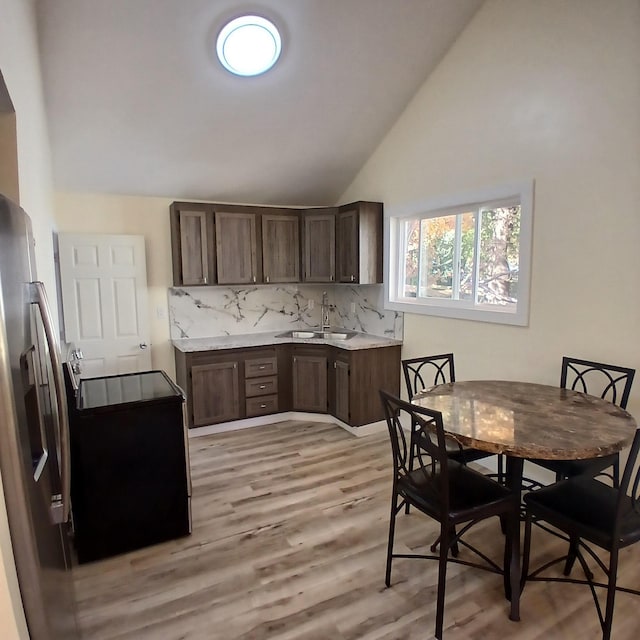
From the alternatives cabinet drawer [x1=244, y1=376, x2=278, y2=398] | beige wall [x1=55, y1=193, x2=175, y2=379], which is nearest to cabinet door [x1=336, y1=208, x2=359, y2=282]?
cabinet drawer [x1=244, y1=376, x2=278, y2=398]

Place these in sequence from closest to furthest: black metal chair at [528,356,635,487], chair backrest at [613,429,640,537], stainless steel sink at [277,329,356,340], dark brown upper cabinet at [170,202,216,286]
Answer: chair backrest at [613,429,640,537] → black metal chair at [528,356,635,487] → dark brown upper cabinet at [170,202,216,286] → stainless steel sink at [277,329,356,340]

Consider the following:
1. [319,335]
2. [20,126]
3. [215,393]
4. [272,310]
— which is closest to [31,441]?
[20,126]

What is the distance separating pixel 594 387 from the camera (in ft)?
8.92

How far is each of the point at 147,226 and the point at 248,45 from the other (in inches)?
79.5

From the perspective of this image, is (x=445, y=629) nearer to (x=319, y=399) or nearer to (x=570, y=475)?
(x=570, y=475)

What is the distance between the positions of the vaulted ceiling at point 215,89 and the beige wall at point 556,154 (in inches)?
19.5

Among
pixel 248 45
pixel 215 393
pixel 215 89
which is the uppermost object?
pixel 248 45

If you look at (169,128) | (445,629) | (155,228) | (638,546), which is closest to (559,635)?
(445,629)

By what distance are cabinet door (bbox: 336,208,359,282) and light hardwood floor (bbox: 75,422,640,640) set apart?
2.08m

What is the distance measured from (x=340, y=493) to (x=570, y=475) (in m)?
1.46

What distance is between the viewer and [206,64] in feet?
10.2

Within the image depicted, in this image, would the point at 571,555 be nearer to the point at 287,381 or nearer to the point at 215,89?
the point at 287,381

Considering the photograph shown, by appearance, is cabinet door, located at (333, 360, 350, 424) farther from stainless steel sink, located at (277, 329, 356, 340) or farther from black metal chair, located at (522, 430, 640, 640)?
black metal chair, located at (522, 430, 640, 640)

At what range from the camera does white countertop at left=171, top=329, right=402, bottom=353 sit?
411 cm
